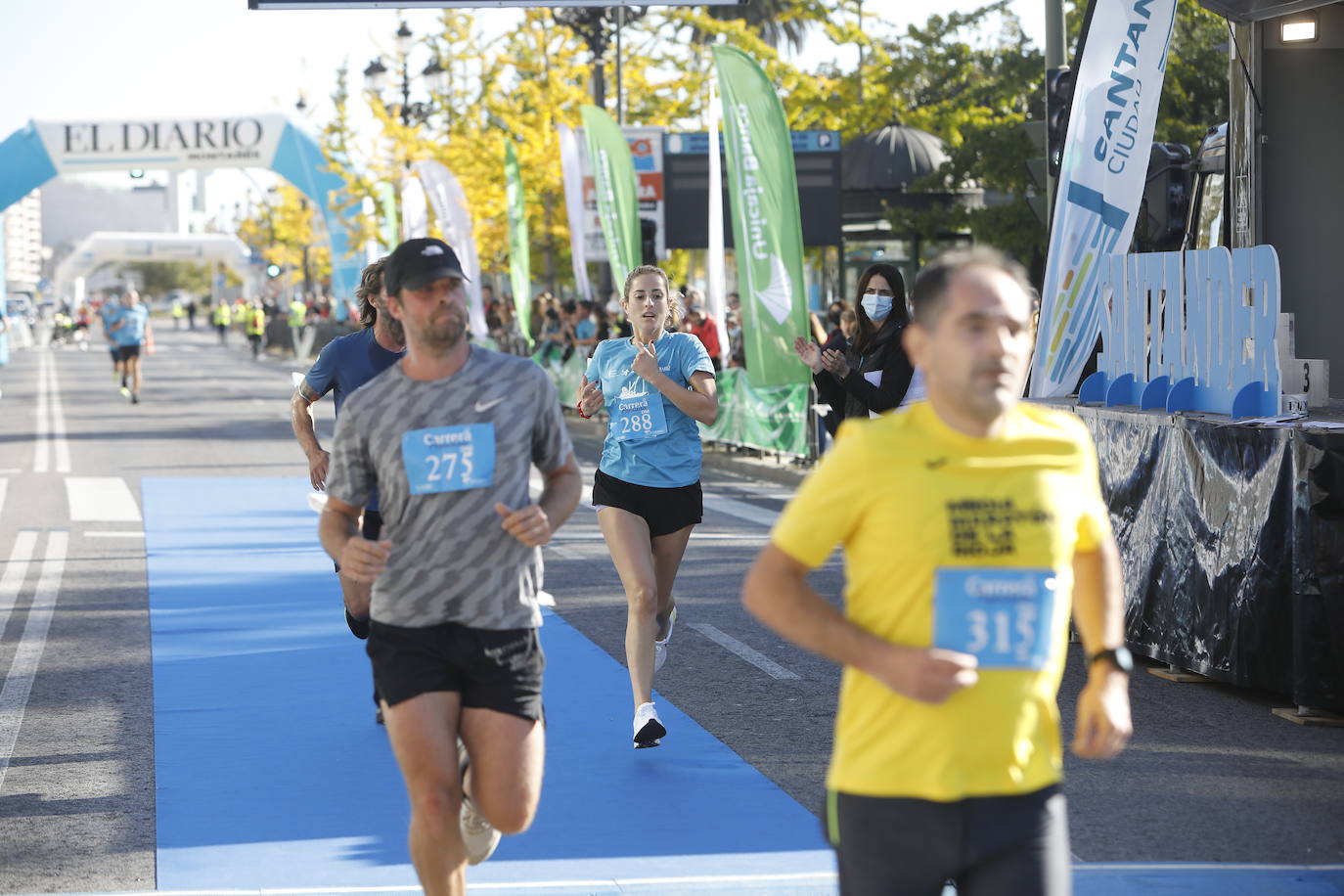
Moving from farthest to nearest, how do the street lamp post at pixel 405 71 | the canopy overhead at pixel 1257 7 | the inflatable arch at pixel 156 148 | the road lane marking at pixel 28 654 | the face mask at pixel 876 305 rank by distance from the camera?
the inflatable arch at pixel 156 148 < the street lamp post at pixel 405 71 < the canopy overhead at pixel 1257 7 < the face mask at pixel 876 305 < the road lane marking at pixel 28 654

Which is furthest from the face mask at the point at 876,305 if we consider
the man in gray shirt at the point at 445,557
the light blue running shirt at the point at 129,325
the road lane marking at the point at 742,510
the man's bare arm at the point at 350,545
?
the light blue running shirt at the point at 129,325

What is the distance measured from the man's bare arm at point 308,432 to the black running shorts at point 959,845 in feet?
13.3

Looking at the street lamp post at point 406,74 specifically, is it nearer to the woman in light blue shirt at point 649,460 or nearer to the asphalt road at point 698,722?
the asphalt road at point 698,722

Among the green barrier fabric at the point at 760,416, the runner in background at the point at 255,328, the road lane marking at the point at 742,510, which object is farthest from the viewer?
the runner in background at the point at 255,328

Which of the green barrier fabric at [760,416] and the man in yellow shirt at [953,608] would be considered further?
the green barrier fabric at [760,416]

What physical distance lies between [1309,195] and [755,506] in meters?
5.47

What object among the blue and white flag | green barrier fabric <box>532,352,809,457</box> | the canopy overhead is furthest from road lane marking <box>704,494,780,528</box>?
the canopy overhead

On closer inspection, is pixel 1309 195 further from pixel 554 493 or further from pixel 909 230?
pixel 909 230

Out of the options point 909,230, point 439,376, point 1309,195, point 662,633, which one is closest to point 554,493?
point 439,376

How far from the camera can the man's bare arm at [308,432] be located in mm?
6879

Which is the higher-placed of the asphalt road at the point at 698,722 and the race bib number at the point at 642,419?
the race bib number at the point at 642,419

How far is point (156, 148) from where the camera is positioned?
4372 centimetres

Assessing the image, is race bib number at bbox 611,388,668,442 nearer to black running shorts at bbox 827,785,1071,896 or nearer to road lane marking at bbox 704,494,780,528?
black running shorts at bbox 827,785,1071,896

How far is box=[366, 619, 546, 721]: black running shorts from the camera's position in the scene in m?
4.33
